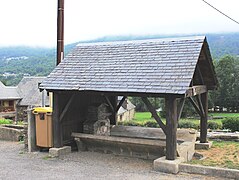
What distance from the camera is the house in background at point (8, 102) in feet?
139

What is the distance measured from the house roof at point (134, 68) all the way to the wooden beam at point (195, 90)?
36cm

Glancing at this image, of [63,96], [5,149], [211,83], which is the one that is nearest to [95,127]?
[63,96]

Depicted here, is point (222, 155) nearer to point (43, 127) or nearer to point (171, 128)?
point (171, 128)

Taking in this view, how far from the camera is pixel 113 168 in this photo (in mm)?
8891

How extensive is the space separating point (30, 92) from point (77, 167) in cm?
3658

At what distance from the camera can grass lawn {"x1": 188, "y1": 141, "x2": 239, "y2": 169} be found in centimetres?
877

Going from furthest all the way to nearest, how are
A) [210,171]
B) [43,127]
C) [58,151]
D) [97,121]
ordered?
[97,121] < [43,127] < [58,151] < [210,171]

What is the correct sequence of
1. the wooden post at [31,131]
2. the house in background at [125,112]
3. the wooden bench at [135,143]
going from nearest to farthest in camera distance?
the wooden bench at [135,143] < the wooden post at [31,131] < the house in background at [125,112]

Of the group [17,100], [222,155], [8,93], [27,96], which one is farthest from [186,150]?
[8,93]

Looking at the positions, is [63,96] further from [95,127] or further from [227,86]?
[227,86]

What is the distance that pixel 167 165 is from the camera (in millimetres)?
8328

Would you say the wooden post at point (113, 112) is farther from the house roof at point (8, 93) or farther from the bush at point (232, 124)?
the house roof at point (8, 93)

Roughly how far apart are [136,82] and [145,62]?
965mm

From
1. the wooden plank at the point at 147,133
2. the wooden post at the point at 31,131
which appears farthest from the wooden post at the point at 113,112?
the wooden post at the point at 31,131
